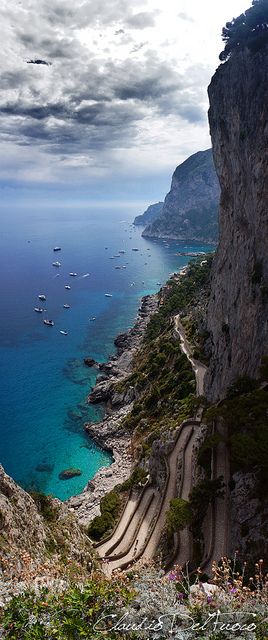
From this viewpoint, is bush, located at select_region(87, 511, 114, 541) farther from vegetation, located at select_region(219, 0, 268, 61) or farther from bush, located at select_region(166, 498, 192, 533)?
vegetation, located at select_region(219, 0, 268, 61)

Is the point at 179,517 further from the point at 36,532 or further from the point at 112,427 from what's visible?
the point at 112,427

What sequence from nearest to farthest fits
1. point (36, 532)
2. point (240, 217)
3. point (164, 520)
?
point (36, 532), point (164, 520), point (240, 217)

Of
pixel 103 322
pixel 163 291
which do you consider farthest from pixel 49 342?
pixel 163 291

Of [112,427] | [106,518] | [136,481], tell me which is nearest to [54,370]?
[112,427]

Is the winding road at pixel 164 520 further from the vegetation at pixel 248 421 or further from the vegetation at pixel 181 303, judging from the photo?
the vegetation at pixel 181 303

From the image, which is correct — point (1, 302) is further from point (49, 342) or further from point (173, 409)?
point (173, 409)

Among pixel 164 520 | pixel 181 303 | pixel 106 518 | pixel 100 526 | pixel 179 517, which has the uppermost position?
pixel 181 303

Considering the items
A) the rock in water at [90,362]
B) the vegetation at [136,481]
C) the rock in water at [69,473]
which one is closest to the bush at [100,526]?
the vegetation at [136,481]
